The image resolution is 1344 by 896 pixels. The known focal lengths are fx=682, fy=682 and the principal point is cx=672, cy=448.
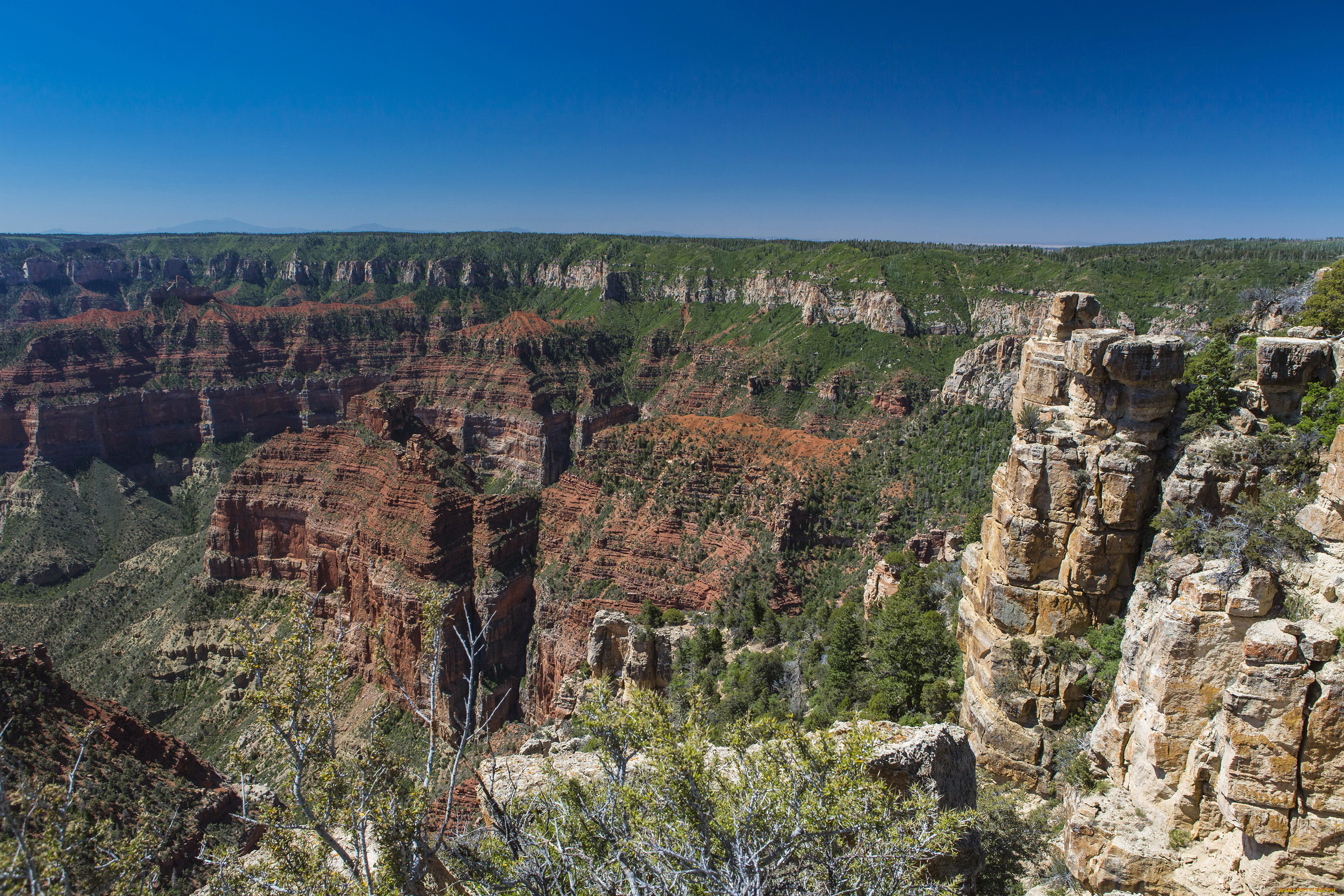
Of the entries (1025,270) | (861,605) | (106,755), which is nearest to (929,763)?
(861,605)

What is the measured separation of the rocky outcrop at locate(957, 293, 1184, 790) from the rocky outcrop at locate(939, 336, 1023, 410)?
132ft

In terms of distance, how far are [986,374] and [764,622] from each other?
3643cm

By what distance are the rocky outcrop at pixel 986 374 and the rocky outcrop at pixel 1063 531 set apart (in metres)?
40.2

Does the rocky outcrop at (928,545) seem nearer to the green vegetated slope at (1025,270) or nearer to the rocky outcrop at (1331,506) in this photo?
the rocky outcrop at (1331,506)

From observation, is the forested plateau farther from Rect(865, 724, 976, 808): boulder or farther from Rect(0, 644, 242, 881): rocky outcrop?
Rect(0, 644, 242, 881): rocky outcrop

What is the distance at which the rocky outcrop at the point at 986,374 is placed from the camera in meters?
62.1

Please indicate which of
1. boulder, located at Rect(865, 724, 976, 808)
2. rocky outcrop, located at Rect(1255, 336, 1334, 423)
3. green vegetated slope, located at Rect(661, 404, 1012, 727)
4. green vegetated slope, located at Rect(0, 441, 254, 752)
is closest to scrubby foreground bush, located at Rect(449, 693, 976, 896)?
boulder, located at Rect(865, 724, 976, 808)

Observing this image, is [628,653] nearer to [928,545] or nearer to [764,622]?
[764,622]

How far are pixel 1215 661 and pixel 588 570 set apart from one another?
4479 cm

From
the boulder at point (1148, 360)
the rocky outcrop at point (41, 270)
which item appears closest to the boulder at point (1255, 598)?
the boulder at point (1148, 360)

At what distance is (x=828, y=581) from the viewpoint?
5006 cm

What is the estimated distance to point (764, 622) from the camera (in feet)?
147

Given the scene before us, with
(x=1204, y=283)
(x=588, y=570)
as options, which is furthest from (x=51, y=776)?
(x=1204, y=283)

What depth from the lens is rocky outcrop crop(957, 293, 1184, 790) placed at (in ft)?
70.7
